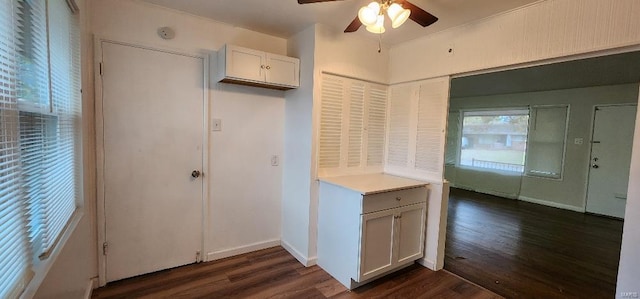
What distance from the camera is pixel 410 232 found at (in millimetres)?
2564

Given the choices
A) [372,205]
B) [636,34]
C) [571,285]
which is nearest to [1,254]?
[372,205]

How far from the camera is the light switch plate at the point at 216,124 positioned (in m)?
2.60

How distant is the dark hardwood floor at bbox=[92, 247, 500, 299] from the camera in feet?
7.22

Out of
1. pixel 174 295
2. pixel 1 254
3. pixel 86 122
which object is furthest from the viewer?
pixel 174 295

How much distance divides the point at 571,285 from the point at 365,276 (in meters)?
1.87

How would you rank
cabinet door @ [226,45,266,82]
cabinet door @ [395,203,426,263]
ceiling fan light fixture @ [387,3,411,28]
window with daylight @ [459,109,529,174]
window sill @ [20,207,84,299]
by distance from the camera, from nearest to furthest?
window sill @ [20,207,84,299] < ceiling fan light fixture @ [387,3,411,28] < cabinet door @ [226,45,266,82] < cabinet door @ [395,203,426,263] < window with daylight @ [459,109,529,174]

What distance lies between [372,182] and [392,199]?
25 centimetres

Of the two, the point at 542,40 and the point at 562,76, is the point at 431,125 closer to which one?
the point at 542,40

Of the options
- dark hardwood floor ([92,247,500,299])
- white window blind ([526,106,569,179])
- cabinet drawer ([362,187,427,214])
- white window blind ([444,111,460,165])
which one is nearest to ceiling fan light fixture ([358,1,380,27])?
cabinet drawer ([362,187,427,214])

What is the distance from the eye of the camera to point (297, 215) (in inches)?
112

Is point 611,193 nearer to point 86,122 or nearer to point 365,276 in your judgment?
point 365,276

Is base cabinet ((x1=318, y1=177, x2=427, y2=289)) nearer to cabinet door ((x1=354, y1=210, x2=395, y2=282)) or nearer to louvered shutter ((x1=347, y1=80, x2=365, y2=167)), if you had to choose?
cabinet door ((x1=354, y1=210, x2=395, y2=282))

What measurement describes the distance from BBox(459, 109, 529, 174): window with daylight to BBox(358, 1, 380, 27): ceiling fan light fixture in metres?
5.47

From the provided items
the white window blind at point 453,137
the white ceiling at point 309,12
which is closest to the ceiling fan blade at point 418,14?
the white ceiling at point 309,12
